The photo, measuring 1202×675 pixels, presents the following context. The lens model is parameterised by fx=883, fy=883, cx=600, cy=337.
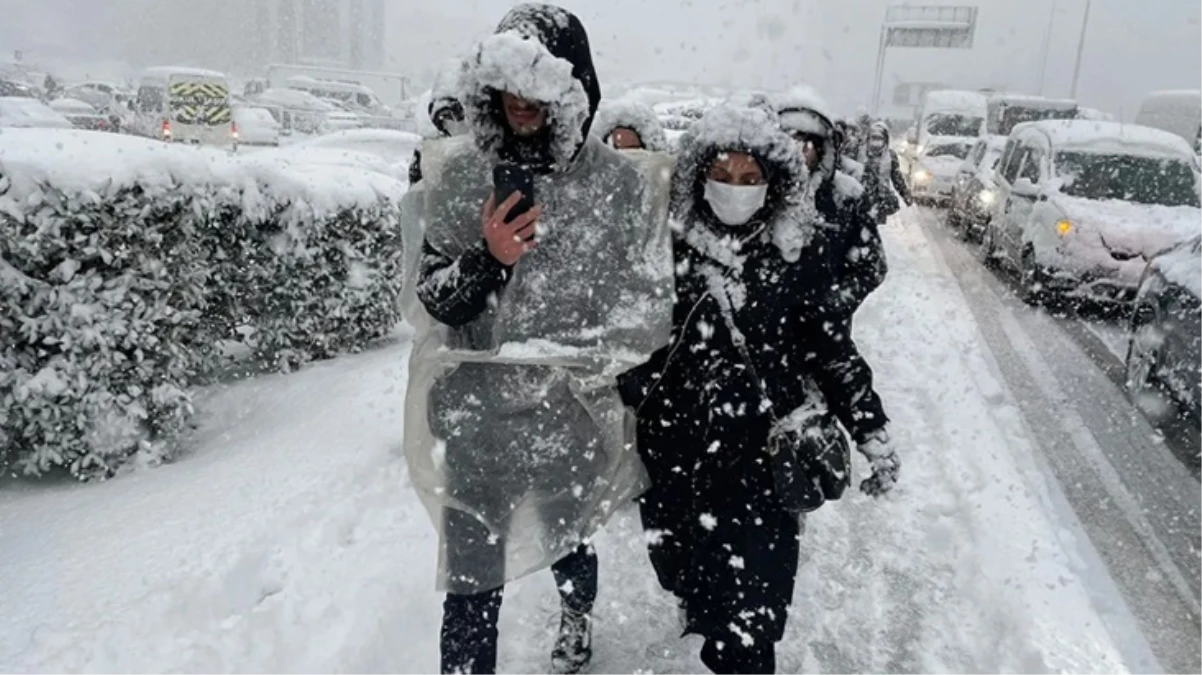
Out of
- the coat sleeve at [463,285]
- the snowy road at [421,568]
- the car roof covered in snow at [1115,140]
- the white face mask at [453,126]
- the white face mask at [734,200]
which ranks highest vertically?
the car roof covered in snow at [1115,140]

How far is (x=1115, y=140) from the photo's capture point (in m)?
10.4

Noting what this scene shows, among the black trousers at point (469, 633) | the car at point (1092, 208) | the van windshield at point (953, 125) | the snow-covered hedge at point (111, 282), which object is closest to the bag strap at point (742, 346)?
the black trousers at point (469, 633)

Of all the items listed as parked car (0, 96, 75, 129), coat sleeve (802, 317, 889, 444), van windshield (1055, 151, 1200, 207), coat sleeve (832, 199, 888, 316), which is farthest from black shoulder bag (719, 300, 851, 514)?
parked car (0, 96, 75, 129)

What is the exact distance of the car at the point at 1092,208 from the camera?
8727 millimetres

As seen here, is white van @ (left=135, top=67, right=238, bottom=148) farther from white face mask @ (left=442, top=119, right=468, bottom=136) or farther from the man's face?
the man's face

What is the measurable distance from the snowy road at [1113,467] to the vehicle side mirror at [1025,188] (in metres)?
1.51

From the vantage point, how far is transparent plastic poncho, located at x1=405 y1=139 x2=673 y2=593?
6.86 feet

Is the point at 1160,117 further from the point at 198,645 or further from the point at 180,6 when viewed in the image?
the point at 180,6

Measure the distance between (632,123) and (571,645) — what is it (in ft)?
9.29

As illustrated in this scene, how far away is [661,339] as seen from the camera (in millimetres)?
2250

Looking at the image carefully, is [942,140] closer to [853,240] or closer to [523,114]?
[853,240]

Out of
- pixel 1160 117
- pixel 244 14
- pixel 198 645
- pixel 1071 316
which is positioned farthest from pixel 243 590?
pixel 244 14

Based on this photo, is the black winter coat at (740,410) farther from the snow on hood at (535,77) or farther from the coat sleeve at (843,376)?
the snow on hood at (535,77)

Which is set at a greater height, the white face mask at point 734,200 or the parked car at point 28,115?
the white face mask at point 734,200
